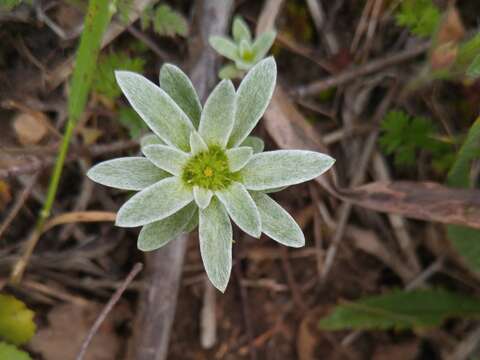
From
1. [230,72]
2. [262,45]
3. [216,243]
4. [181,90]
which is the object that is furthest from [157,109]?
[262,45]

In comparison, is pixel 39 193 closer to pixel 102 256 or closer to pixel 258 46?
pixel 102 256

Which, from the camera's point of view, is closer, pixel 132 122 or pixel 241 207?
pixel 241 207

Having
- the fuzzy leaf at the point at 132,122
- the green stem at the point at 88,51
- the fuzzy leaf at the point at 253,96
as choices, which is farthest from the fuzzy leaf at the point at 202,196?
the fuzzy leaf at the point at 132,122

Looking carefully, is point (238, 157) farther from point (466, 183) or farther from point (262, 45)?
point (466, 183)

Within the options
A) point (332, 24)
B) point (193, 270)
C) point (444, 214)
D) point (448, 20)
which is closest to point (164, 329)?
point (193, 270)

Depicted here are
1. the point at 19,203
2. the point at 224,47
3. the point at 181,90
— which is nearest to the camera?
the point at 181,90

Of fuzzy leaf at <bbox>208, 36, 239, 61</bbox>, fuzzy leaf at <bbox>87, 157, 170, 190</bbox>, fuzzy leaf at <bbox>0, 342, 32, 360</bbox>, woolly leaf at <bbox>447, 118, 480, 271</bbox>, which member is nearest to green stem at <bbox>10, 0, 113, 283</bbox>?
fuzzy leaf at <bbox>87, 157, 170, 190</bbox>
